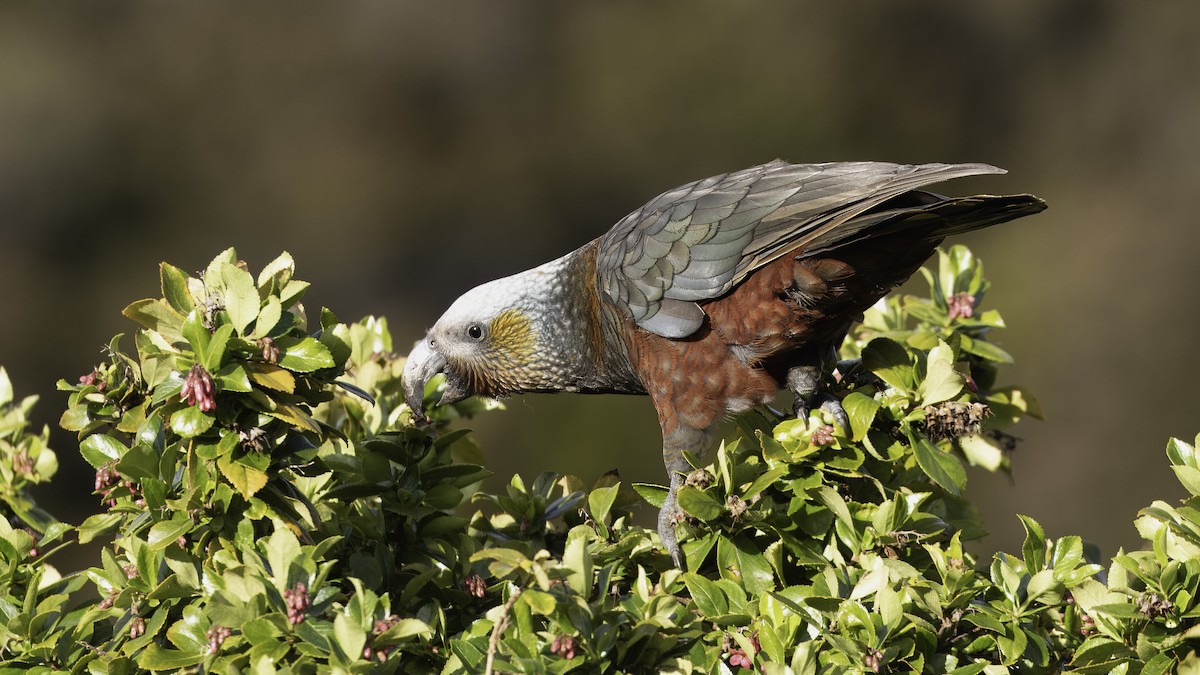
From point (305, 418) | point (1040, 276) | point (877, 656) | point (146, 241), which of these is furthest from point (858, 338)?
point (146, 241)

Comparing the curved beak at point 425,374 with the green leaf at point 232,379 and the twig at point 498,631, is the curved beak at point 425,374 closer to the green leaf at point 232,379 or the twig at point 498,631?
the green leaf at point 232,379

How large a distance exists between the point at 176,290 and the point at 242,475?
0.34 meters

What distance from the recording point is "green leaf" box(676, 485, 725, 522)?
6.11ft

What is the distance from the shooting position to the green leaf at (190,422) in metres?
1.69

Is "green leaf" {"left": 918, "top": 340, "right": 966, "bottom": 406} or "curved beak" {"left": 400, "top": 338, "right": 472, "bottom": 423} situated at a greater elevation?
"green leaf" {"left": 918, "top": 340, "right": 966, "bottom": 406}

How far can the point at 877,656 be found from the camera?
1.67m

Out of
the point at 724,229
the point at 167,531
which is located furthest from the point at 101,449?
the point at 724,229

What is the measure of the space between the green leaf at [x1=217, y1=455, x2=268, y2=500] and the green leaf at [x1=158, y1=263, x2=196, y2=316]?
0.28 metres

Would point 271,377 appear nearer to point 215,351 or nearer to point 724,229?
point 215,351

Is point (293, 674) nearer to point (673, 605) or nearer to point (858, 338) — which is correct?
point (673, 605)

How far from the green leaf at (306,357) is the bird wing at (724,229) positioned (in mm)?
1096

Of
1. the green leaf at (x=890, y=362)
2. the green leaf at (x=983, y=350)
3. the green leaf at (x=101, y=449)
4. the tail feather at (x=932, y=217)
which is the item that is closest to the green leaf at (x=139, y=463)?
the green leaf at (x=101, y=449)

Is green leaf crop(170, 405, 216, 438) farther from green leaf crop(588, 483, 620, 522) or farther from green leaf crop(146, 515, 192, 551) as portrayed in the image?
green leaf crop(588, 483, 620, 522)

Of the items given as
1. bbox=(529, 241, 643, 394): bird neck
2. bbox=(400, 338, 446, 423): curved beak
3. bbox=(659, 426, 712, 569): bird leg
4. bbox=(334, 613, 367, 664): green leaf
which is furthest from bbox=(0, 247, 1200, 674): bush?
bbox=(529, 241, 643, 394): bird neck
